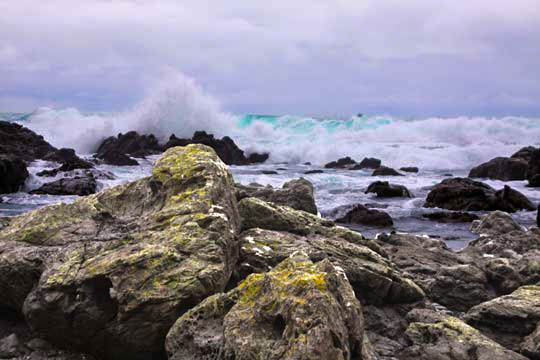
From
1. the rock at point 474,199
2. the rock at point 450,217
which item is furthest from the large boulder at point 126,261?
the rock at point 474,199

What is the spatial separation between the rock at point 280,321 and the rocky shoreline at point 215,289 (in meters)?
0.01

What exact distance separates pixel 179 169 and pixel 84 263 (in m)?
1.82

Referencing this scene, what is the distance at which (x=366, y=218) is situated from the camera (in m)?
16.7

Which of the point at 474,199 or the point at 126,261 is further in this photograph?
the point at 474,199

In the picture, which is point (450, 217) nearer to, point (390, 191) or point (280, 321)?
point (390, 191)

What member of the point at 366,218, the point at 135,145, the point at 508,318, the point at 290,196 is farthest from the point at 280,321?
the point at 135,145

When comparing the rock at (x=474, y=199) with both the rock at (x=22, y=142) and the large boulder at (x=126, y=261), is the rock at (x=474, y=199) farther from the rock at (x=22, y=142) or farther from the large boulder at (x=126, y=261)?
the rock at (x=22, y=142)

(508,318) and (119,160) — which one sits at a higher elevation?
(119,160)

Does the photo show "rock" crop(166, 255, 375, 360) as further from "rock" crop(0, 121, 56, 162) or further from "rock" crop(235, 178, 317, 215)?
"rock" crop(0, 121, 56, 162)

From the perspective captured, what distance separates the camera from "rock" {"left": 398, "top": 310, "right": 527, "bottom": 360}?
491 centimetres

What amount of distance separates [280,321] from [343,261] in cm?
234

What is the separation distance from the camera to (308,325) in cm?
374

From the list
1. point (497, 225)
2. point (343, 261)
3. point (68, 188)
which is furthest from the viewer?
point (68, 188)

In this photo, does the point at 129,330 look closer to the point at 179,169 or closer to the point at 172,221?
the point at 172,221
